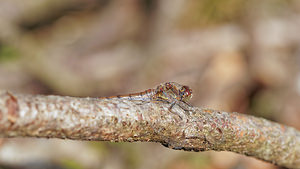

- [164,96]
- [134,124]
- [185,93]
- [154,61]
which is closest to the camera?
[134,124]

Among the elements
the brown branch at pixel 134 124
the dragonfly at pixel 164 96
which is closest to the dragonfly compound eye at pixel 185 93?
the dragonfly at pixel 164 96

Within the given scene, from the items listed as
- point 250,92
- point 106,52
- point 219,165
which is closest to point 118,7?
point 106,52

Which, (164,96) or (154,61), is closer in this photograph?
(164,96)

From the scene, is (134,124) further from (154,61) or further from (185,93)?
(154,61)

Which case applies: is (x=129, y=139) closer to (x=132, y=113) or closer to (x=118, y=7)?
(x=132, y=113)

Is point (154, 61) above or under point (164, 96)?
above

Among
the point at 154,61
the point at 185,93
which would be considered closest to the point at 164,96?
the point at 185,93
